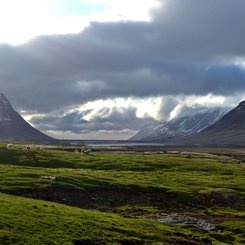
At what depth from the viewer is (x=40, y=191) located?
72.5 meters

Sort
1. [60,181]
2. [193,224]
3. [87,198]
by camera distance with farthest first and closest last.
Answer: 1. [60,181]
2. [87,198]
3. [193,224]

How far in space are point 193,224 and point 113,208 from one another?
13.6m

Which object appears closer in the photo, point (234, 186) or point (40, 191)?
point (40, 191)

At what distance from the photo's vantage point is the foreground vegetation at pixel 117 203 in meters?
44.0

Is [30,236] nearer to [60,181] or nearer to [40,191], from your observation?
[40,191]

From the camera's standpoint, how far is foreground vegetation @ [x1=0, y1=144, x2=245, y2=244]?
144ft

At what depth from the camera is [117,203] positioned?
2896 inches

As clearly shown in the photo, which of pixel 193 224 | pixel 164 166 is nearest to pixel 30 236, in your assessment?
pixel 193 224

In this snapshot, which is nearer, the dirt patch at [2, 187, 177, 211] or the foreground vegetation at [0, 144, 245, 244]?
the foreground vegetation at [0, 144, 245, 244]

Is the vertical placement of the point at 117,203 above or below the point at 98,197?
below

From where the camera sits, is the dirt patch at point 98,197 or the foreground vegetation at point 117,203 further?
the dirt patch at point 98,197

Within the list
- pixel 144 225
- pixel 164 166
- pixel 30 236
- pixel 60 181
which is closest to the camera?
pixel 30 236

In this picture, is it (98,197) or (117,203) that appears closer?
(117,203)

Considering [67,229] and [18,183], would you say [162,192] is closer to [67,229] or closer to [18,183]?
[18,183]
